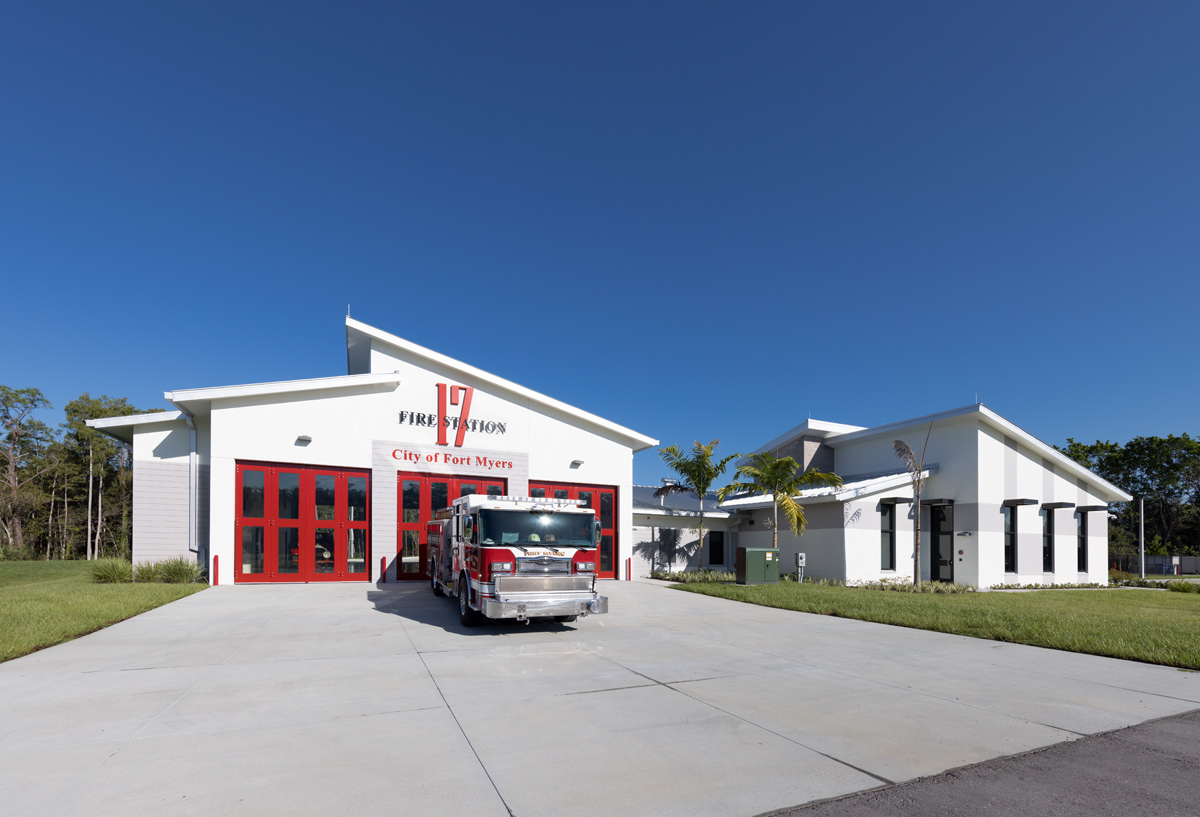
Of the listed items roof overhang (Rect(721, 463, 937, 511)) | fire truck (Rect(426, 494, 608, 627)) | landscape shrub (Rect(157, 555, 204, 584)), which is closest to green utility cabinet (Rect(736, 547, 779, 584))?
roof overhang (Rect(721, 463, 937, 511))

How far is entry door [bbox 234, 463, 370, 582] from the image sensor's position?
19.1m

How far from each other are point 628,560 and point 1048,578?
59.0ft

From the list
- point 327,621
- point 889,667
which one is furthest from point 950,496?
point 327,621

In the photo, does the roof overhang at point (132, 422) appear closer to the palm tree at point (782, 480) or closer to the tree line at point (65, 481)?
the palm tree at point (782, 480)

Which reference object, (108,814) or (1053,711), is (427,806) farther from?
(1053,711)

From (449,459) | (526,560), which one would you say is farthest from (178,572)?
(526,560)

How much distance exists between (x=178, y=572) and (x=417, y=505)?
6.58 metres

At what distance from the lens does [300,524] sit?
19.7 meters

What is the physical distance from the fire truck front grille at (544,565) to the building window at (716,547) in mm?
20134

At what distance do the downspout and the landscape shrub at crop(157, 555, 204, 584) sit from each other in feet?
2.33

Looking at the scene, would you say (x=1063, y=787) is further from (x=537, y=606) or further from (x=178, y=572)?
(x=178, y=572)

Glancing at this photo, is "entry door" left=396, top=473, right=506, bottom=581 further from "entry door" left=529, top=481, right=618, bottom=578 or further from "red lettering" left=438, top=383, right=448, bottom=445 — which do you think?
"entry door" left=529, top=481, right=618, bottom=578

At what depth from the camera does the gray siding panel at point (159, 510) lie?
1917cm

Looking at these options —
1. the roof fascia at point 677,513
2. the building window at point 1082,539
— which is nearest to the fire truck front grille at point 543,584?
the roof fascia at point 677,513
